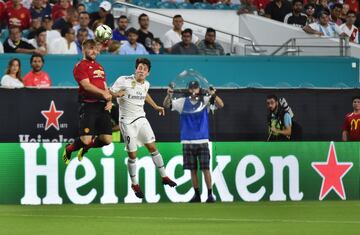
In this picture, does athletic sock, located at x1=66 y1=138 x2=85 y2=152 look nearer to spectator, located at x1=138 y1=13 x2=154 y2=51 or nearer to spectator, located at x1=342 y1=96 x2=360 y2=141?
spectator, located at x1=342 y1=96 x2=360 y2=141

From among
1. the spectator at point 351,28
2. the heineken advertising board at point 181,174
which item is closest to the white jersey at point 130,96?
the heineken advertising board at point 181,174

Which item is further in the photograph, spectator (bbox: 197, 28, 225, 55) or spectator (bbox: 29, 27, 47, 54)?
spectator (bbox: 197, 28, 225, 55)

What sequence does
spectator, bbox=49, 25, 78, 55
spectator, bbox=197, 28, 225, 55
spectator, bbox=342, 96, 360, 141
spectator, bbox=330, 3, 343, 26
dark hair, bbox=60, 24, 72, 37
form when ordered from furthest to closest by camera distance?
spectator, bbox=330, 3, 343, 26 → spectator, bbox=197, 28, 225, 55 → dark hair, bbox=60, 24, 72, 37 → spectator, bbox=49, 25, 78, 55 → spectator, bbox=342, 96, 360, 141

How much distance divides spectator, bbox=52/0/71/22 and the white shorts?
7386 millimetres

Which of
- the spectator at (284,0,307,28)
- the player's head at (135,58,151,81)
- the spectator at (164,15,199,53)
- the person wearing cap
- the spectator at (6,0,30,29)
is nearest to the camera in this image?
the player's head at (135,58,151,81)

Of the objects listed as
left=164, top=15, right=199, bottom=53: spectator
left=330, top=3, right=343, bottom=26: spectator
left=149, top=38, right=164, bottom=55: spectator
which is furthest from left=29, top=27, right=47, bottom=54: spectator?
left=330, top=3, right=343, bottom=26: spectator

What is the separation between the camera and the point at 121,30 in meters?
25.2

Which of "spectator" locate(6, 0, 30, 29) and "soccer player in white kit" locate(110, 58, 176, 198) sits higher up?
"spectator" locate(6, 0, 30, 29)

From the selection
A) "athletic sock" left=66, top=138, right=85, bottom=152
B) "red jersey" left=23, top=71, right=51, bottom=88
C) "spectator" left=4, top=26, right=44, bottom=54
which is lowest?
"athletic sock" left=66, top=138, right=85, bottom=152

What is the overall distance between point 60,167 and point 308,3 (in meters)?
11.3

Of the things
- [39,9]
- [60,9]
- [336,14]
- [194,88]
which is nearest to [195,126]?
[194,88]

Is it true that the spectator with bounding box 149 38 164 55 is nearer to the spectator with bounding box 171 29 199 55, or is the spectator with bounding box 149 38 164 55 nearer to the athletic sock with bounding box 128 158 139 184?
the spectator with bounding box 171 29 199 55

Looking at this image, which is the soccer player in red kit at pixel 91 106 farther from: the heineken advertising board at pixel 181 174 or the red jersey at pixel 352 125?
the red jersey at pixel 352 125

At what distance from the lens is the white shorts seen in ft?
60.5
